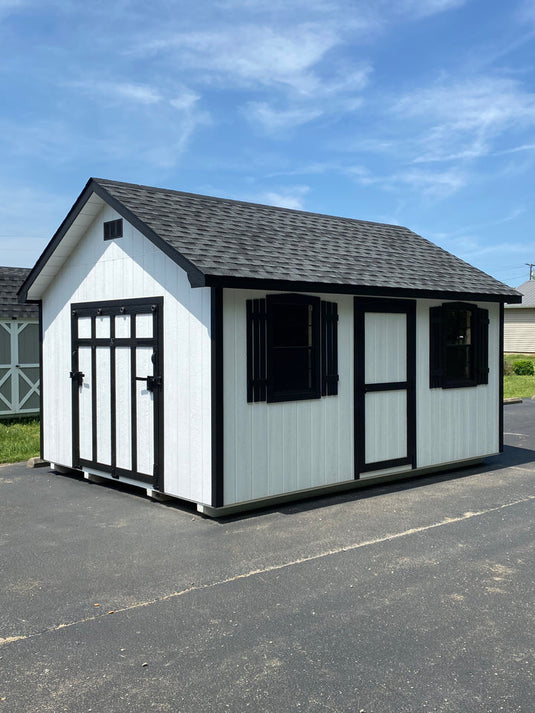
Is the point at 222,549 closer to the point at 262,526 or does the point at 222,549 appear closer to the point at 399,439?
the point at 262,526

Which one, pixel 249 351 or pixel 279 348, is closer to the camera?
pixel 249 351

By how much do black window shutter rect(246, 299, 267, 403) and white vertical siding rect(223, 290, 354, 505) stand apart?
66 mm

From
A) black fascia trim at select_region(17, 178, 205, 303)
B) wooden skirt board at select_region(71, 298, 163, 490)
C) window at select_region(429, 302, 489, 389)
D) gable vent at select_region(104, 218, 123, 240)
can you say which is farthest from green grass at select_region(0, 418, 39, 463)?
window at select_region(429, 302, 489, 389)

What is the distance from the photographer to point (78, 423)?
918 centimetres

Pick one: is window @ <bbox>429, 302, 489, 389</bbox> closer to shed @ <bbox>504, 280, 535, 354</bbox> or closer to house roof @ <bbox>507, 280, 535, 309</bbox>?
house roof @ <bbox>507, 280, 535, 309</bbox>

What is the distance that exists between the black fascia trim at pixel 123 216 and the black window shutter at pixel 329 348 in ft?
6.00

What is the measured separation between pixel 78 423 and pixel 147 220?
3087 mm

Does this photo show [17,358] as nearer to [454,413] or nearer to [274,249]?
[274,249]

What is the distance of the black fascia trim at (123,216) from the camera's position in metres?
6.88

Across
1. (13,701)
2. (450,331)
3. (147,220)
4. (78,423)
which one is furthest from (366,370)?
(13,701)

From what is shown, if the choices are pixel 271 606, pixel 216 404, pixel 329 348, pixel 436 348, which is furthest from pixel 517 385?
pixel 271 606

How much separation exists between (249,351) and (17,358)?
31.3 ft

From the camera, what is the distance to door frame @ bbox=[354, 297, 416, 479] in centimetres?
837

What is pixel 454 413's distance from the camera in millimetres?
9531
